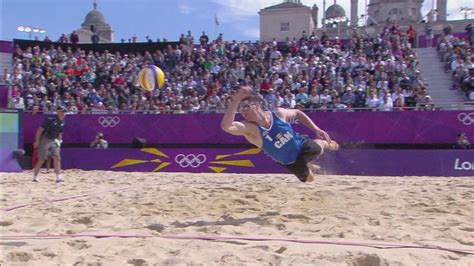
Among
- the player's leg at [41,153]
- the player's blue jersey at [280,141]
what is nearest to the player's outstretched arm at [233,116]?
the player's blue jersey at [280,141]

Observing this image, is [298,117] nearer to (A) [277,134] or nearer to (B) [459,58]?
(A) [277,134]

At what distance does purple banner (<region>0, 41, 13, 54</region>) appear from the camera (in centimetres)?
1988

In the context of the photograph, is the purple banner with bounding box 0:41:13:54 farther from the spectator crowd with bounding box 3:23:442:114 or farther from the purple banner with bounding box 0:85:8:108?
the purple banner with bounding box 0:85:8:108

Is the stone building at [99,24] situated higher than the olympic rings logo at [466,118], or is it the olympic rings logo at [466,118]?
the stone building at [99,24]

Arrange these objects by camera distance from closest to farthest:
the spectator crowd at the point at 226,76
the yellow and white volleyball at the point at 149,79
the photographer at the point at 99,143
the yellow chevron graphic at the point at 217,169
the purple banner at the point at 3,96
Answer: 1. the yellow and white volleyball at the point at 149,79
2. the yellow chevron graphic at the point at 217,169
3. the photographer at the point at 99,143
4. the spectator crowd at the point at 226,76
5. the purple banner at the point at 3,96

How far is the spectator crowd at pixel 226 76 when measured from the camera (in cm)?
1468

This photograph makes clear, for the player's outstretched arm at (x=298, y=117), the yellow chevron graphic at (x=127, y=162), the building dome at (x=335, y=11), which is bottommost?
the yellow chevron graphic at (x=127, y=162)

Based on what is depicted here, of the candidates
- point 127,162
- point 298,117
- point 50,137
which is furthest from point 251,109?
point 127,162

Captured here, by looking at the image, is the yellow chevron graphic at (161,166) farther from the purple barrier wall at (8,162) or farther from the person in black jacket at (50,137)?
the person in black jacket at (50,137)

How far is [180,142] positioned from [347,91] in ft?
16.7

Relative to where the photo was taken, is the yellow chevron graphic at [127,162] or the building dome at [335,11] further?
the building dome at [335,11]

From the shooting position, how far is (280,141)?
18.9ft

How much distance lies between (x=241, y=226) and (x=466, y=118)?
394 inches

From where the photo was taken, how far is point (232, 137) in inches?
560
